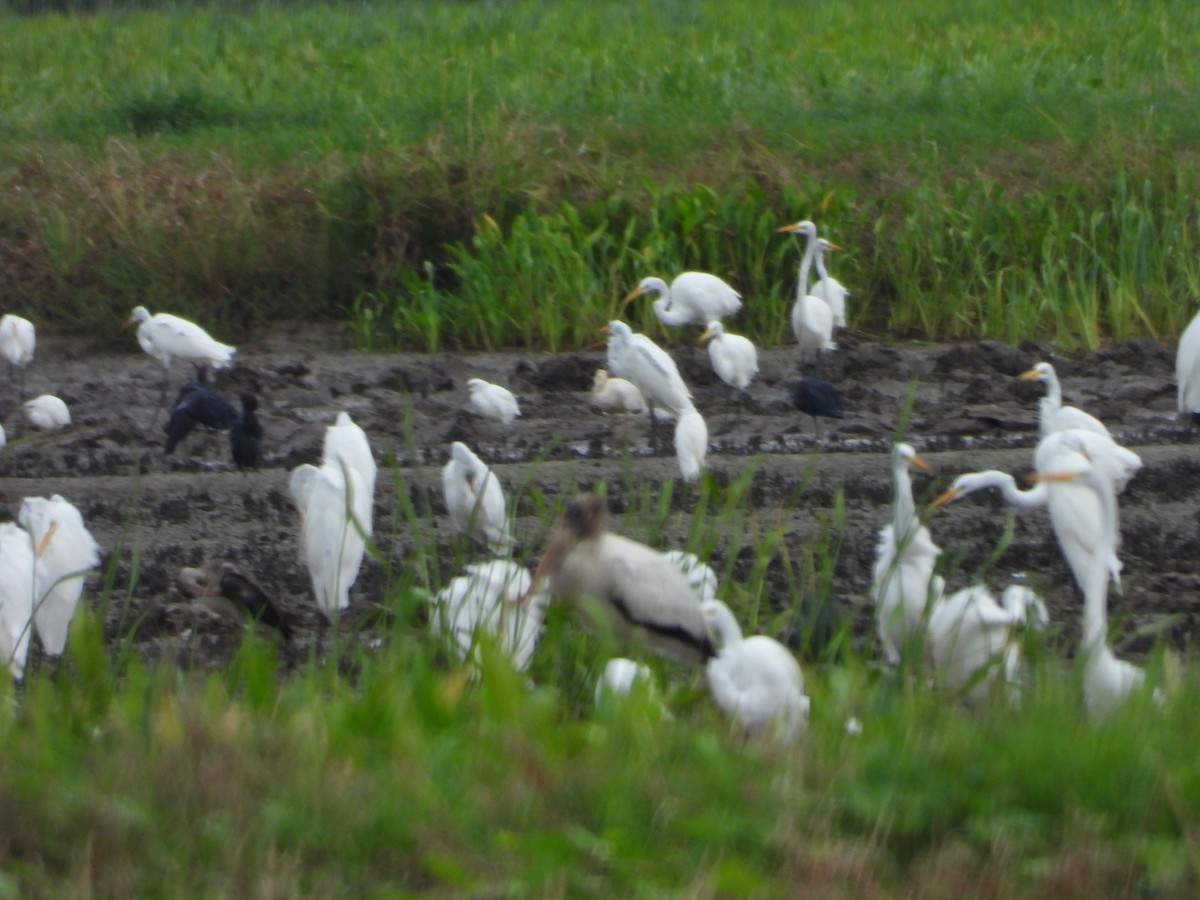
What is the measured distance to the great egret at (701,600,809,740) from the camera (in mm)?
4008

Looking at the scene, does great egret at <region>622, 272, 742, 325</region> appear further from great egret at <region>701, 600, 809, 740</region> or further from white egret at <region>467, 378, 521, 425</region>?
great egret at <region>701, 600, 809, 740</region>

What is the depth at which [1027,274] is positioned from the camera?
11.0 m

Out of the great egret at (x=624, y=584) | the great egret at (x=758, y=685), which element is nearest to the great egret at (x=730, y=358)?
the great egret at (x=624, y=584)

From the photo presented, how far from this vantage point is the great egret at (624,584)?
4.69 metres

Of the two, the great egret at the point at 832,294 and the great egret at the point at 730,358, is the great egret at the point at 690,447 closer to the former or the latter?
the great egret at the point at 730,358

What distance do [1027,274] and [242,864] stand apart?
8718mm

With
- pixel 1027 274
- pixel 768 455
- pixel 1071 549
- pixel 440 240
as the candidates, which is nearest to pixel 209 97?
pixel 440 240

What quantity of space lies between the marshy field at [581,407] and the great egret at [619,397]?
0.23m

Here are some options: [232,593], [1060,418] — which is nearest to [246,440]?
[232,593]

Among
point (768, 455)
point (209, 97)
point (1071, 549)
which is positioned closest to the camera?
point (1071, 549)

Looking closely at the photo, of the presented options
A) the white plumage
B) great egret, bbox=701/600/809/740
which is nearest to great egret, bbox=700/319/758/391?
the white plumage

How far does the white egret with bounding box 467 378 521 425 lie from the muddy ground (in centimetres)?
15

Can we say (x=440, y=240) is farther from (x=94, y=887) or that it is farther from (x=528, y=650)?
(x=94, y=887)

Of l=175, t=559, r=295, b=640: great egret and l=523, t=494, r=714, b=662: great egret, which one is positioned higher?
l=523, t=494, r=714, b=662: great egret
